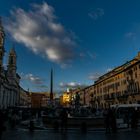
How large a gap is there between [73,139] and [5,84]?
390 ft

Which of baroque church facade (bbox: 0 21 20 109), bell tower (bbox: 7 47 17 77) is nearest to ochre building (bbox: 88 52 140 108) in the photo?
baroque church facade (bbox: 0 21 20 109)

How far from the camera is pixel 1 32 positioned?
121 meters

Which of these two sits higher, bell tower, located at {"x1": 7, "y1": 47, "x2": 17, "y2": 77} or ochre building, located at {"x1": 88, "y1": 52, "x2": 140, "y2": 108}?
bell tower, located at {"x1": 7, "y1": 47, "x2": 17, "y2": 77}

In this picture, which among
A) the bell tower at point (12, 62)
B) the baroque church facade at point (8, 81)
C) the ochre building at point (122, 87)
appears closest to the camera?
the ochre building at point (122, 87)

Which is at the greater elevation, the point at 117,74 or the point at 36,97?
the point at 117,74

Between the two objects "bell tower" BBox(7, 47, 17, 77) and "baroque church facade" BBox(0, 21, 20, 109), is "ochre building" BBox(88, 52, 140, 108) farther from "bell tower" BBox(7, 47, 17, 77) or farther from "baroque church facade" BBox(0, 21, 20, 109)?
"bell tower" BBox(7, 47, 17, 77)

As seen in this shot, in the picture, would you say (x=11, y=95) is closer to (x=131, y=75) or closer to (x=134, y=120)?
(x=131, y=75)

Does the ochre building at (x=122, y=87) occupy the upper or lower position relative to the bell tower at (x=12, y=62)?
lower

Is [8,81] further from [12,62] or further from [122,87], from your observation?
[122,87]

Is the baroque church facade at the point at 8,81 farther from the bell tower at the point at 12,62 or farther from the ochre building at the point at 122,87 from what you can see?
the ochre building at the point at 122,87

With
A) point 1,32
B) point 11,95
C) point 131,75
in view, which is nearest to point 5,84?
point 11,95

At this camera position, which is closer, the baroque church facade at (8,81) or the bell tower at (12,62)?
the baroque church facade at (8,81)

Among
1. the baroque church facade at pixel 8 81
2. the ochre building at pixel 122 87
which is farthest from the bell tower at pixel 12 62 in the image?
the ochre building at pixel 122 87

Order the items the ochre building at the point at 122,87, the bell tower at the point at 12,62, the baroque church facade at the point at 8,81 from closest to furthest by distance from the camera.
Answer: the ochre building at the point at 122,87 → the baroque church facade at the point at 8,81 → the bell tower at the point at 12,62
